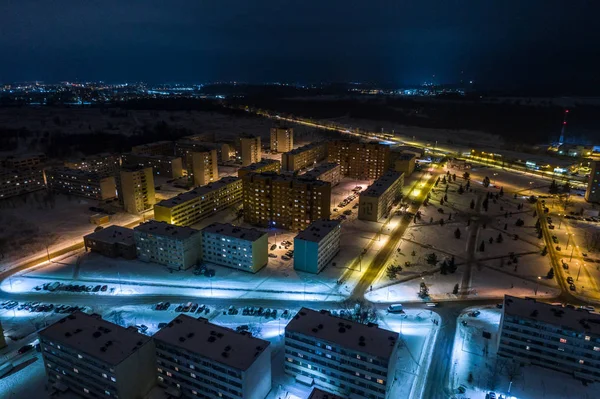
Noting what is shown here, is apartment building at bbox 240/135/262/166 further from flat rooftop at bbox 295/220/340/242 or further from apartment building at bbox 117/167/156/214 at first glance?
flat rooftop at bbox 295/220/340/242

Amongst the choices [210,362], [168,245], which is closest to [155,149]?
[168,245]

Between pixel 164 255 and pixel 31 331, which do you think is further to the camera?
pixel 164 255

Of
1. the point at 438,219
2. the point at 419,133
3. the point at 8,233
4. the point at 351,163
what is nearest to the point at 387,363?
the point at 438,219

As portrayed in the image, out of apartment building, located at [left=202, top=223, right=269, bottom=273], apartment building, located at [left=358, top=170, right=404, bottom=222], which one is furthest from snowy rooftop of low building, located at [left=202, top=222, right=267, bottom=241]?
apartment building, located at [left=358, top=170, right=404, bottom=222]

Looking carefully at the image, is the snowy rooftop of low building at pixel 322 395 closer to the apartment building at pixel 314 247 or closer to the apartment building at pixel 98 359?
the apartment building at pixel 98 359

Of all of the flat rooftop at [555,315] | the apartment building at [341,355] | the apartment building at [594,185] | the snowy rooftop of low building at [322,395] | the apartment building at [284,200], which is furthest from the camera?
the apartment building at [594,185]

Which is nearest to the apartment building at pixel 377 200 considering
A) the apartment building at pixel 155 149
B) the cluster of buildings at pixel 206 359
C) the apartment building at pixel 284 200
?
the apartment building at pixel 284 200

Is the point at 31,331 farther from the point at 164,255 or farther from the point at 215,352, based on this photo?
the point at 215,352
